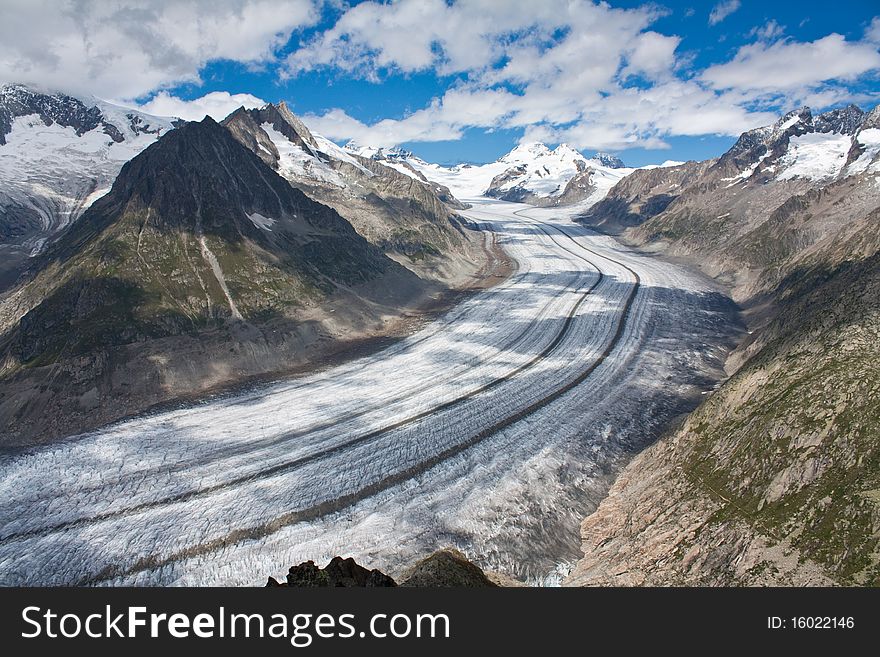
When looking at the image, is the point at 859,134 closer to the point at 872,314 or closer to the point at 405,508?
the point at 872,314

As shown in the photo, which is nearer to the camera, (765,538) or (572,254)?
(765,538)

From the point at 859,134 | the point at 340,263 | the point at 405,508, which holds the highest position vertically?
the point at 859,134

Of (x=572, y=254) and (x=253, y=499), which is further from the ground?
(x=572, y=254)

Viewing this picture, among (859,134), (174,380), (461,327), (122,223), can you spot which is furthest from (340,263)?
(859,134)

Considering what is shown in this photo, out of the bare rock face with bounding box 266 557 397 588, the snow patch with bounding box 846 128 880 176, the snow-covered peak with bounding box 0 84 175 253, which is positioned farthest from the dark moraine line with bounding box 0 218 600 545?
the snow-covered peak with bounding box 0 84 175 253

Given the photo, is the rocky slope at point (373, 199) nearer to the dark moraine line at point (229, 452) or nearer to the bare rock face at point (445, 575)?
the dark moraine line at point (229, 452)

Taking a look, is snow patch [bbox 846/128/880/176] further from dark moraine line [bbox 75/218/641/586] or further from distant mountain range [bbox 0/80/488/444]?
dark moraine line [bbox 75/218/641/586]
